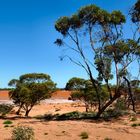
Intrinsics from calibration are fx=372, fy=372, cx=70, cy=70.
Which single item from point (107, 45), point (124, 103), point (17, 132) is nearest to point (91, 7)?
point (107, 45)

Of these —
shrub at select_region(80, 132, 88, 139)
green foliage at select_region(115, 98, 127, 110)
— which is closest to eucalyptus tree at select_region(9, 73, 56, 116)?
green foliage at select_region(115, 98, 127, 110)

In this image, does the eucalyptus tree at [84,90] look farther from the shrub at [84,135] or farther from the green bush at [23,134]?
the green bush at [23,134]

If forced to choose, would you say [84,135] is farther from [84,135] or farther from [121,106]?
[121,106]

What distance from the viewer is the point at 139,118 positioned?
101ft

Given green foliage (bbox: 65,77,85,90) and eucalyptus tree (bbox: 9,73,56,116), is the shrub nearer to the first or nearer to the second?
eucalyptus tree (bbox: 9,73,56,116)

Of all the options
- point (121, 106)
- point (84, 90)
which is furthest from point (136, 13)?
point (84, 90)

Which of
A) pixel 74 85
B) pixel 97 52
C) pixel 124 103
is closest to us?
pixel 97 52

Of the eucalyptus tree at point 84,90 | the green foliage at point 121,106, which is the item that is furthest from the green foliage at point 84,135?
the eucalyptus tree at point 84,90

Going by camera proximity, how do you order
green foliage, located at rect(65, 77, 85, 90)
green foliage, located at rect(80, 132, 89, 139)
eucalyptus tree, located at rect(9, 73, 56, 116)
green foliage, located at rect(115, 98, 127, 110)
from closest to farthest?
green foliage, located at rect(80, 132, 89, 139)
green foliage, located at rect(115, 98, 127, 110)
eucalyptus tree, located at rect(9, 73, 56, 116)
green foliage, located at rect(65, 77, 85, 90)

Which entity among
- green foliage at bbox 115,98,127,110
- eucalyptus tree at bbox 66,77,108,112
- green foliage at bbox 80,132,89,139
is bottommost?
green foliage at bbox 80,132,89,139

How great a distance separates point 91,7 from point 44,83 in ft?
37.1

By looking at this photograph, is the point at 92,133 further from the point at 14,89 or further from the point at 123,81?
the point at 14,89

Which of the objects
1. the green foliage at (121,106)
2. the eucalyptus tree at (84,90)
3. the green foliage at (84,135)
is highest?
the eucalyptus tree at (84,90)

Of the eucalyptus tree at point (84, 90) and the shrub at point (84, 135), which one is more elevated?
the eucalyptus tree at point (84, 90)
